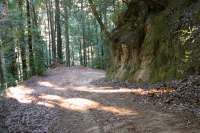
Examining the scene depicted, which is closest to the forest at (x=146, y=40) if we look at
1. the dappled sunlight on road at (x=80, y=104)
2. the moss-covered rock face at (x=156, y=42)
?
the moss-covered rock face at (x=156, y=42)

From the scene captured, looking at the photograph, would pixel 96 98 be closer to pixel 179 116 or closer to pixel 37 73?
pixel 179 116

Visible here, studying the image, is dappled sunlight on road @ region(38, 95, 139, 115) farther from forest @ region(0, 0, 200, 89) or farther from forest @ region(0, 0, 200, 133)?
forest @ region(0, 0, 200, 89)

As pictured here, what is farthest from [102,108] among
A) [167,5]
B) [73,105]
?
[167,5]

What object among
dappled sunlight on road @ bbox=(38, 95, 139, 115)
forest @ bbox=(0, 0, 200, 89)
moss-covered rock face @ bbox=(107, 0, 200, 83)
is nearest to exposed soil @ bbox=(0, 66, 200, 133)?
dappled sunlight on road @ bbox=(38, 95, 139, 115)

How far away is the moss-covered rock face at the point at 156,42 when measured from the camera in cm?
807

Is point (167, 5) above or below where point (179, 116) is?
above

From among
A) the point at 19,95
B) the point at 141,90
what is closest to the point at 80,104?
the point at 141,90

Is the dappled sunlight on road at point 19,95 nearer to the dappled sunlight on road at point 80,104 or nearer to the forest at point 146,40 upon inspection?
the dappled sunlight on road at point 80,104

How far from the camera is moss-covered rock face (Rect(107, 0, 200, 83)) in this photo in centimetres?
807

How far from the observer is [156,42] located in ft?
34.3

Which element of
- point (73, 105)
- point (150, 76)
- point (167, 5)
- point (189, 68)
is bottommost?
point (73, 105)

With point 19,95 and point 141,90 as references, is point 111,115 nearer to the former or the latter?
point 141,90

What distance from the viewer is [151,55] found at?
35.2 feet

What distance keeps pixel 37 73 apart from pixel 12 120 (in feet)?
39.8
